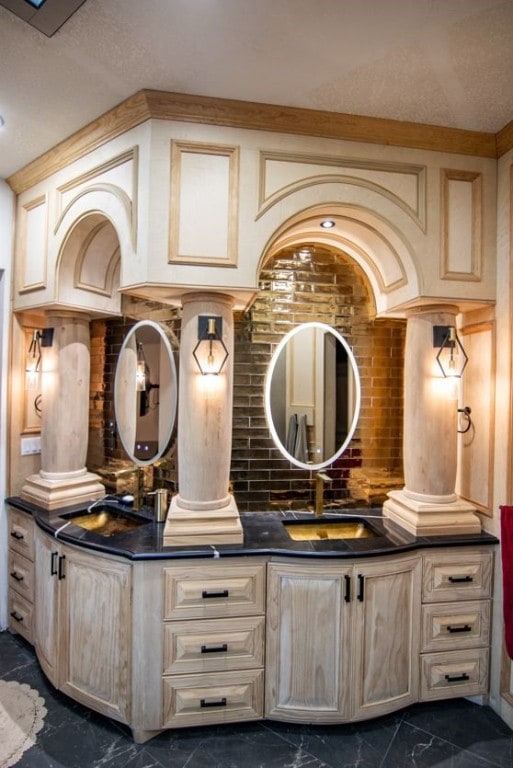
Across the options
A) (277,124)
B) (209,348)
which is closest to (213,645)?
(209,348)

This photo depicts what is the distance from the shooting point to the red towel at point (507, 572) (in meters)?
1.89

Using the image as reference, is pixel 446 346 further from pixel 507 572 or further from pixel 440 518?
pixel 507 572

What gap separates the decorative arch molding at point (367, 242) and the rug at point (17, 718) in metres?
2.43

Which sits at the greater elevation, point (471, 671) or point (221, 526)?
point (221, 526)

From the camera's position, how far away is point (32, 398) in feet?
9.24

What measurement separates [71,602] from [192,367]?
133 cm

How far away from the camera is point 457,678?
6.68ft

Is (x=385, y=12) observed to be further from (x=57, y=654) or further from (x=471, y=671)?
(x=57, y=654)

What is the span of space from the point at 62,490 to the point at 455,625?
2.34 metres

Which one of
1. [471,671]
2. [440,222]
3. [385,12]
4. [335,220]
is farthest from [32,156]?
[471,671]

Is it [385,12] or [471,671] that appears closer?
[385,12]

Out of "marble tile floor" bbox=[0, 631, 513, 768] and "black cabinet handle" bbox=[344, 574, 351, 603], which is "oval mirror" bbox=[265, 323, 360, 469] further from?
"marble tile floor" bbox=[0, 631, 513, 768]

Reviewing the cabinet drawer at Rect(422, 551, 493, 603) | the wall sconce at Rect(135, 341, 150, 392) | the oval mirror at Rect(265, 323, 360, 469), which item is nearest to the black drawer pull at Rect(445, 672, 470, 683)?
the cabinet drawer at Rect(422, 551, 493, 603)

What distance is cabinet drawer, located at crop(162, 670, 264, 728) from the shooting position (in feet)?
6.01
